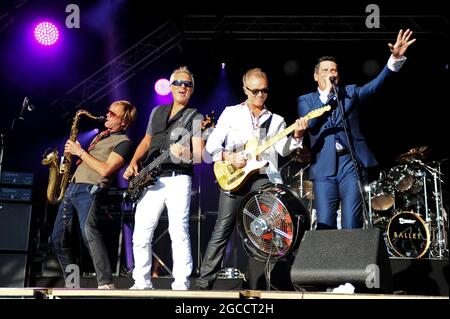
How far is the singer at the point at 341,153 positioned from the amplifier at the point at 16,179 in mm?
3544

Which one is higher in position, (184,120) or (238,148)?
(184,120)

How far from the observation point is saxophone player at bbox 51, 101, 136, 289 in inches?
216

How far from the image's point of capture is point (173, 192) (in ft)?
17.5

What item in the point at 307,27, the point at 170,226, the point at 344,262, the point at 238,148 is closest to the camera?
the point at 344,262

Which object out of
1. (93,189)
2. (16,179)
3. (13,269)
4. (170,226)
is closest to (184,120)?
(170,226)

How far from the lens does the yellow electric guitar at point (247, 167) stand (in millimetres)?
5254

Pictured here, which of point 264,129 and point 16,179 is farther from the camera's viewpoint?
point 16,179

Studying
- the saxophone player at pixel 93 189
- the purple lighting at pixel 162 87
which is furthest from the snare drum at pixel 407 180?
the saxophone player at pixel 93 189

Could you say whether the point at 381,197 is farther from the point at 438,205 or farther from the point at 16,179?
the point at 16,179

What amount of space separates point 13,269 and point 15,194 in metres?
0.87

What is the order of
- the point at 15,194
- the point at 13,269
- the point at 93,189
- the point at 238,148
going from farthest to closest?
the point at 15,194 → the point at 13,269 → the point at 93,189 → the point at 238,148

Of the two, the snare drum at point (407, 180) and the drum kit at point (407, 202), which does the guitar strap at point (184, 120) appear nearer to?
the drum kit at point (407, 202)

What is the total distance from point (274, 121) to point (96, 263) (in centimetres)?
232
